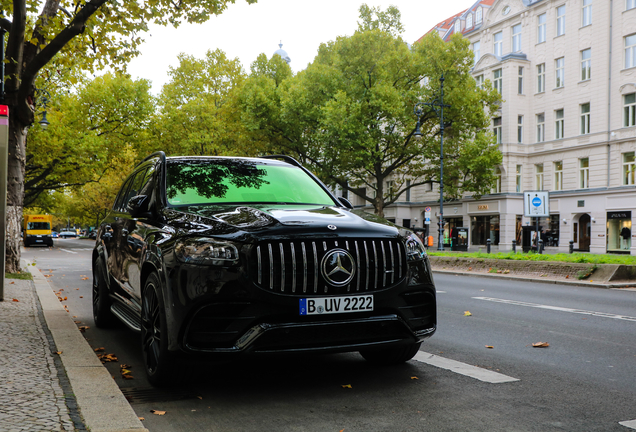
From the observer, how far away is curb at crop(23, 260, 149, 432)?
3.49 m

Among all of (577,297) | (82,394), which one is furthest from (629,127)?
(82,394)

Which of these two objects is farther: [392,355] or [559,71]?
[559,71]

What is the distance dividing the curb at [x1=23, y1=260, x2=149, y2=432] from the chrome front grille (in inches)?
43.8

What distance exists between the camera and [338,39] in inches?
1449

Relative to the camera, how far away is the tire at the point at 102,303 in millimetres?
7176

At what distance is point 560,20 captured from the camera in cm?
3966

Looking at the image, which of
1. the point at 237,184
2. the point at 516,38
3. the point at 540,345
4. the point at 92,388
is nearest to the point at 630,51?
the point at 516,38

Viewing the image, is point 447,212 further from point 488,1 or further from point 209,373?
point 209,373

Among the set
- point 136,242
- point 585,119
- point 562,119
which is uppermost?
point 562,119

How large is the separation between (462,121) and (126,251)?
107 ft

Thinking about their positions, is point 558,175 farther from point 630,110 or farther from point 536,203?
point 536,203

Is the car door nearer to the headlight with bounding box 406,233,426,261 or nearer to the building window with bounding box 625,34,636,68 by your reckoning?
the headlight with bounding box 406,233,426,261

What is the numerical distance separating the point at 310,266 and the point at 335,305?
1.01 feet

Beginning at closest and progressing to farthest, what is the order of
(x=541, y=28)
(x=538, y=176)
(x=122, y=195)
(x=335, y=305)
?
(x=335, y=305), (x=122, y=195), (x=541, y=28), (x=538, y=176)
